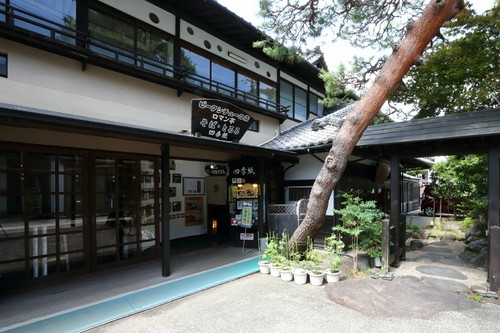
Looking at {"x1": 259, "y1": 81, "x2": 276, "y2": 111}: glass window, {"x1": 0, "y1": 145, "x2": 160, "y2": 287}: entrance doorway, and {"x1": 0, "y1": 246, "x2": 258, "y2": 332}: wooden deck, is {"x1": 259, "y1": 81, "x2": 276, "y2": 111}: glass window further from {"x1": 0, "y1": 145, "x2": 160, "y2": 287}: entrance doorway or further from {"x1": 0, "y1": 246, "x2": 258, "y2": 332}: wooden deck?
{"x1": 0, "y1": 246, "x2": 258, "y2": 332}: wooden deck

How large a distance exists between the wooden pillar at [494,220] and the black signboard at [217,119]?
590cm

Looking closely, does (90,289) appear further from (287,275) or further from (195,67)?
(195,67)

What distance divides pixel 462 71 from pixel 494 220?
5.05 m

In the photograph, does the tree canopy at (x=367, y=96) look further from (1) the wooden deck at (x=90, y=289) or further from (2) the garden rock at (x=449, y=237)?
(2) the garden rock at (x=449, y=237)

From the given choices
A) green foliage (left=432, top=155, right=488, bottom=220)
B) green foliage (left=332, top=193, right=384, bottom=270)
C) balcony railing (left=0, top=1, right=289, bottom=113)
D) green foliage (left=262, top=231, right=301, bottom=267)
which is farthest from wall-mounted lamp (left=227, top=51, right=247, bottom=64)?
green foliage (left=432, top=155, right=488, bottom=220)

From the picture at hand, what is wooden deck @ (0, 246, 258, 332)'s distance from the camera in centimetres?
467

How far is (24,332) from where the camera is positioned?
4.05 m

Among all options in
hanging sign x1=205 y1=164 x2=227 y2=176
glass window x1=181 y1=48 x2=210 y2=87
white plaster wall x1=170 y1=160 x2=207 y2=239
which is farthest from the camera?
white plaster wall x1=170 y1=160 x2=207 y2=239

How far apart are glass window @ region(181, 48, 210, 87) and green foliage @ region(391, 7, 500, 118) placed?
656cm

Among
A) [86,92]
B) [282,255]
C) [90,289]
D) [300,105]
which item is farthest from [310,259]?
[300,105]

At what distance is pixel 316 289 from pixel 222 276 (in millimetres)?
2122

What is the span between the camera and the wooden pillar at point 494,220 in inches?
211

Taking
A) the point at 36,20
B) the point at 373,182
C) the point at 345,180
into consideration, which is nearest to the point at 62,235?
the point at 36,20

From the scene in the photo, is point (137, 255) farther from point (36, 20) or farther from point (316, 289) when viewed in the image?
point (36, 20)
